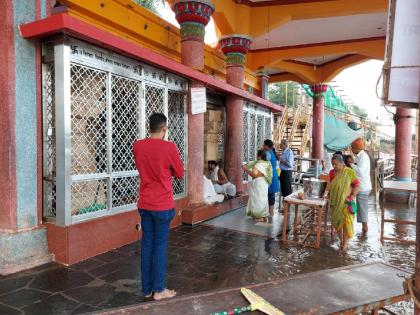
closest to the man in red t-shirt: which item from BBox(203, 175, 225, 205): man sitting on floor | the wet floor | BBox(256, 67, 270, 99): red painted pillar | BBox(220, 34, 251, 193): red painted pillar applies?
the wet floor

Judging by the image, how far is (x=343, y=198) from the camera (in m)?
5.32

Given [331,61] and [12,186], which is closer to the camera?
[12,186]

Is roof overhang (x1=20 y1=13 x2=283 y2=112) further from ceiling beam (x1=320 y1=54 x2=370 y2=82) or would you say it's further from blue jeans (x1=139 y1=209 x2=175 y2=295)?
ceiling beam (x1=320 y1=54 x2=370 y2=82)

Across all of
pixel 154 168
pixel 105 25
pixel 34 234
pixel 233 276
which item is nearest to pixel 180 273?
pixel 233 276

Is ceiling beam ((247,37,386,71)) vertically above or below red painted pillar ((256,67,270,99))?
above

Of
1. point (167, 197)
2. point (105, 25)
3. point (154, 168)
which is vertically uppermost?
point (105, 25)

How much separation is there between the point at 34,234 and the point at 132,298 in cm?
167

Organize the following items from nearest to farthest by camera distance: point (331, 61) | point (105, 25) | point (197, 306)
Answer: point (197, 306)
point (105, 25)
point (331, 61)

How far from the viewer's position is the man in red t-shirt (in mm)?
3338

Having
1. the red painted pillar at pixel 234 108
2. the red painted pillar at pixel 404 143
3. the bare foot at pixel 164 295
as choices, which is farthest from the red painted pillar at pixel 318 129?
the bare foot at pixel 164 295

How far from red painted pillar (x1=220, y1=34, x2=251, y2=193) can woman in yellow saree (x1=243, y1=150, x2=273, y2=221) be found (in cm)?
177

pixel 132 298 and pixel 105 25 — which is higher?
pixel 105 25

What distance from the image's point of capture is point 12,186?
4047 millimetres

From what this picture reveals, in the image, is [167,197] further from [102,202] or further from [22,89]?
[22,89]
